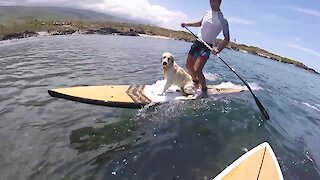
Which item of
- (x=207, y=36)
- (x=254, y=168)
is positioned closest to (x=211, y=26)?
(x=207, y=36)

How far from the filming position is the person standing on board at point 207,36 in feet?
38.0

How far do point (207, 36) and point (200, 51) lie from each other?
0.58m

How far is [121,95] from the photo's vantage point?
1115cm

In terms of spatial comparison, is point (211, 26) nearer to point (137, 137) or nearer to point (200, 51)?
point (200, 51)

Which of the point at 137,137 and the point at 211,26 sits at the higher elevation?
the point at 211,26

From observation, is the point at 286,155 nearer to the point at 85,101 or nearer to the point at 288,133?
the point at 288,133

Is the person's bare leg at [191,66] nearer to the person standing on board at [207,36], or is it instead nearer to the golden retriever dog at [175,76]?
the person standing on board at [207,36]

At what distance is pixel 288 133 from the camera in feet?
41.8

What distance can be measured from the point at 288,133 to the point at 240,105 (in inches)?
83.0

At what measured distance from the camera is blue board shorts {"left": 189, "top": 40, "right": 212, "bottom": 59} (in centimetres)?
1198

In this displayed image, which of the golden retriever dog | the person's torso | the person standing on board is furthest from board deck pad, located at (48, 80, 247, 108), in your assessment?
the person's torso

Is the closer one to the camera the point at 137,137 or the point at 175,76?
the point at 137,137

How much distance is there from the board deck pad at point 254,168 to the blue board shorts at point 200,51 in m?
5.27

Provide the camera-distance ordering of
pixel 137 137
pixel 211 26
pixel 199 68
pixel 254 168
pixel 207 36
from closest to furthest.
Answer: pixel 254 168 → pixel 137 137 → pixel 211 26 → pixel 207 36 → pixel 199 68
